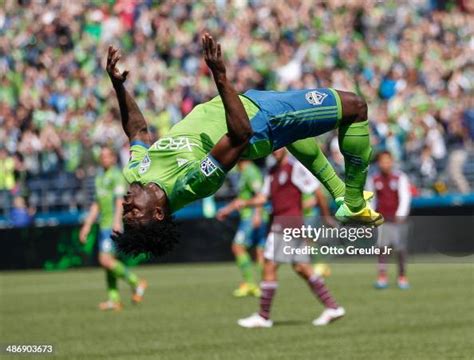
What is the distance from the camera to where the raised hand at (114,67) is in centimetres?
1073

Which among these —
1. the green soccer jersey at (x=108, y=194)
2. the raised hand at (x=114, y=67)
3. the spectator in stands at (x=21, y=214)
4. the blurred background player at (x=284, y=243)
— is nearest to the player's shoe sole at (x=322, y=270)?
the green soccer jersey at (x=108, y=194)

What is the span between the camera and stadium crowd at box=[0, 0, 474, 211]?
2719cm

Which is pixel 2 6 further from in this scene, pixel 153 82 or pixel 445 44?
pixel 445 44

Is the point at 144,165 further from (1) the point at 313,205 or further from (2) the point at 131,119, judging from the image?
(1) the point at 313,205

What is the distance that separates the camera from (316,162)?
36.8 feet

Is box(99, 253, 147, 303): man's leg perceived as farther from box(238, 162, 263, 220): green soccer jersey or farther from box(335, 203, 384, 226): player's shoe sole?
box(335, 203, 384, 226): player's shoe sole

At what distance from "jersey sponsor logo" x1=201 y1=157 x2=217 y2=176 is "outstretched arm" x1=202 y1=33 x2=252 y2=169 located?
0.06 meters

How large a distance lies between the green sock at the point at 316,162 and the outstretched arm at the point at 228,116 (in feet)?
4.88

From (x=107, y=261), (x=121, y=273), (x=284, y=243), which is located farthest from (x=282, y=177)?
(x=107, y=261)

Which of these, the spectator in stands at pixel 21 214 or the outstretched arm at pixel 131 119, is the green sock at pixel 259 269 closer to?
the spectator in stands at pixel 21 214

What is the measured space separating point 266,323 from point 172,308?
3.05 m

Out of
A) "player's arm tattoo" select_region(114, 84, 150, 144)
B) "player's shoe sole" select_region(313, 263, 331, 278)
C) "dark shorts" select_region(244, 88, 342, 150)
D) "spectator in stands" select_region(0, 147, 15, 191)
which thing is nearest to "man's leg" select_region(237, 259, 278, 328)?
"player's arm tattoo" select_region(114, 84, 150, 144)

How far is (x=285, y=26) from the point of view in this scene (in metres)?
31.4

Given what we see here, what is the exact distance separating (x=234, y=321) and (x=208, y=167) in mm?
7213
